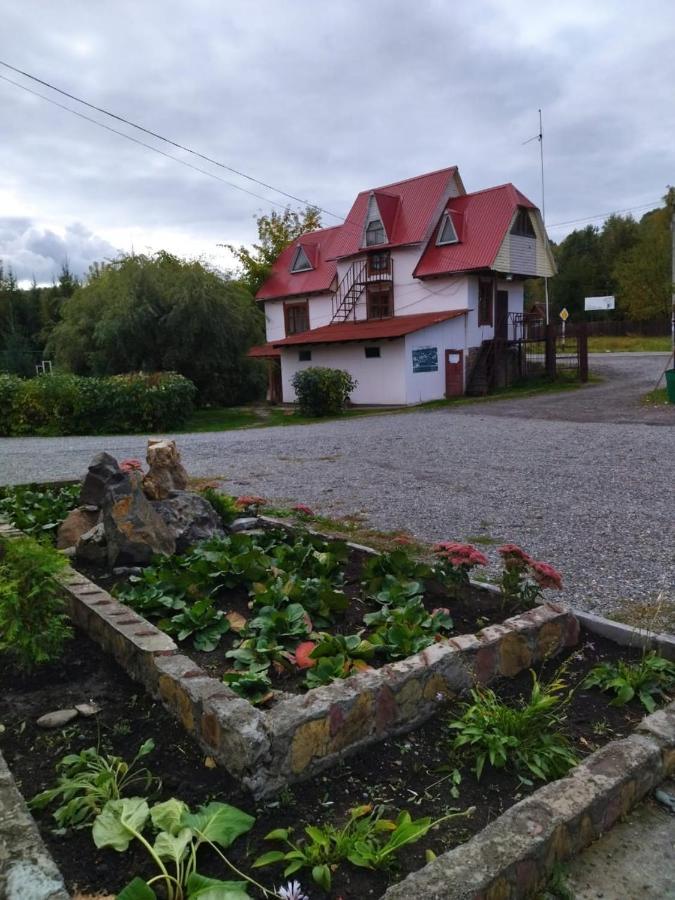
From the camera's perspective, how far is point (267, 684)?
9.61ft

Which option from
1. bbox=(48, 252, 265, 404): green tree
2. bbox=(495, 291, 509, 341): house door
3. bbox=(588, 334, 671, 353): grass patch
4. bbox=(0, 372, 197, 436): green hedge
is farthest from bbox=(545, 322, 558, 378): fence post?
bbox=(588, 334, 671, 353): grass patch

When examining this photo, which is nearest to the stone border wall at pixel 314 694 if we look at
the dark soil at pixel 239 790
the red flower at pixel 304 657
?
the dark soil at pixel 239 790

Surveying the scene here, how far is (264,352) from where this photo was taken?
29594 mm

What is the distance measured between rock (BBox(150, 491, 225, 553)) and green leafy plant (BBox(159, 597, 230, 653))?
4.51ft

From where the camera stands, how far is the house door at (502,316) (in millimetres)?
27078

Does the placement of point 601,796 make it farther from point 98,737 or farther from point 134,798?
point 98,737

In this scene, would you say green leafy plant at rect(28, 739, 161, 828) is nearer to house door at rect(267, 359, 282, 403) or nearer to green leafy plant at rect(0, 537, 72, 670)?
green leafy plant at rect(0, 537, 72, 670)

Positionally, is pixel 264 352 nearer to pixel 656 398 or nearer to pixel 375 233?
pixel 375 233

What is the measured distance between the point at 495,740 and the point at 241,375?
27172 mm

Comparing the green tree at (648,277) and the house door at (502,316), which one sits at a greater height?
the green tree at (648,277)

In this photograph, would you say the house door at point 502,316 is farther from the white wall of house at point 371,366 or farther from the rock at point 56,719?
the rock at point 56,719

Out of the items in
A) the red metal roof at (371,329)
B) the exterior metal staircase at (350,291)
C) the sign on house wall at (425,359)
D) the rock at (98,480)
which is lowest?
the rock at (98,480)

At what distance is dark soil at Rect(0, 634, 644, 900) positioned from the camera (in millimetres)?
2029

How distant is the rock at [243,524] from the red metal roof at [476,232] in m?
20.8
